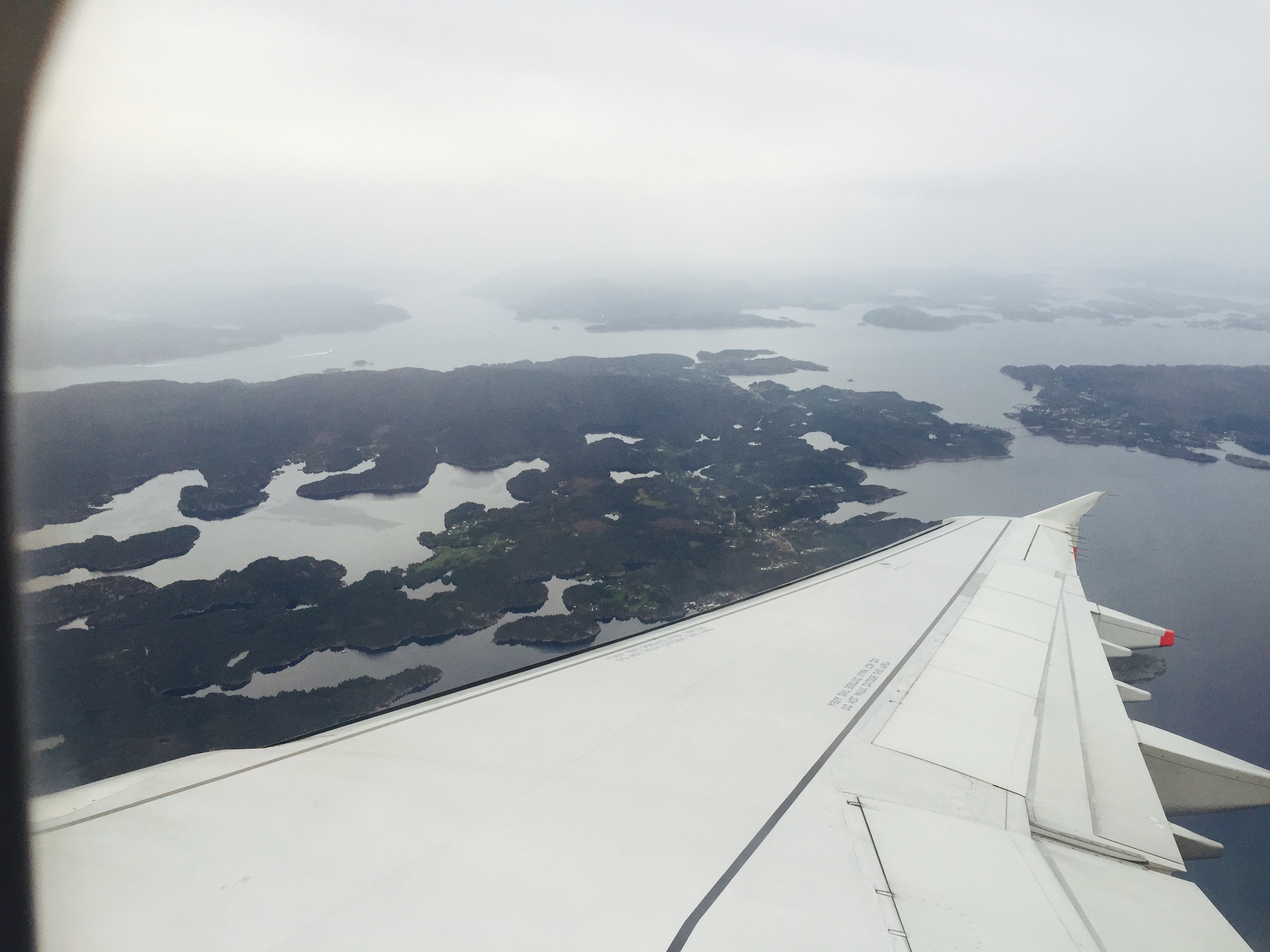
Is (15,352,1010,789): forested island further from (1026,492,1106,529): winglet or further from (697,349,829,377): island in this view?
(1026,492,1106,529): winglet

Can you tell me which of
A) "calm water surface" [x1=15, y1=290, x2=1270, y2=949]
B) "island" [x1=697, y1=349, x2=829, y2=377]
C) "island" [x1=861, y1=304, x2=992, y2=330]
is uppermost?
"island" [x1=861, y1=304, x2=992, y2=330]

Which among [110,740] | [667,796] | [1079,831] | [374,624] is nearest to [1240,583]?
[1079,831]

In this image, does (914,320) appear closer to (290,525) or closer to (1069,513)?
(290,525)


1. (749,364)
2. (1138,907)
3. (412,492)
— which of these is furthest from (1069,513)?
(749,364)

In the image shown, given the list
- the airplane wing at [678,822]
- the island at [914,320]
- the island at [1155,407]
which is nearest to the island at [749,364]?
the island at [1155,407]

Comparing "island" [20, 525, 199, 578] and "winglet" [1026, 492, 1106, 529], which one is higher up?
"winglet" [1026, 492, 1106, 529]

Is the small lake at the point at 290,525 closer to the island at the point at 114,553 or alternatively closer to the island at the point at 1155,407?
the island at the point at 114,553

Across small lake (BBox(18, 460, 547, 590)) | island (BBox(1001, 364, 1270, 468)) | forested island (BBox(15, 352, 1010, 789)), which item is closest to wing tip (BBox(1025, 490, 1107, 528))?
forested island (BBox(15, 352, 1010, 789))
